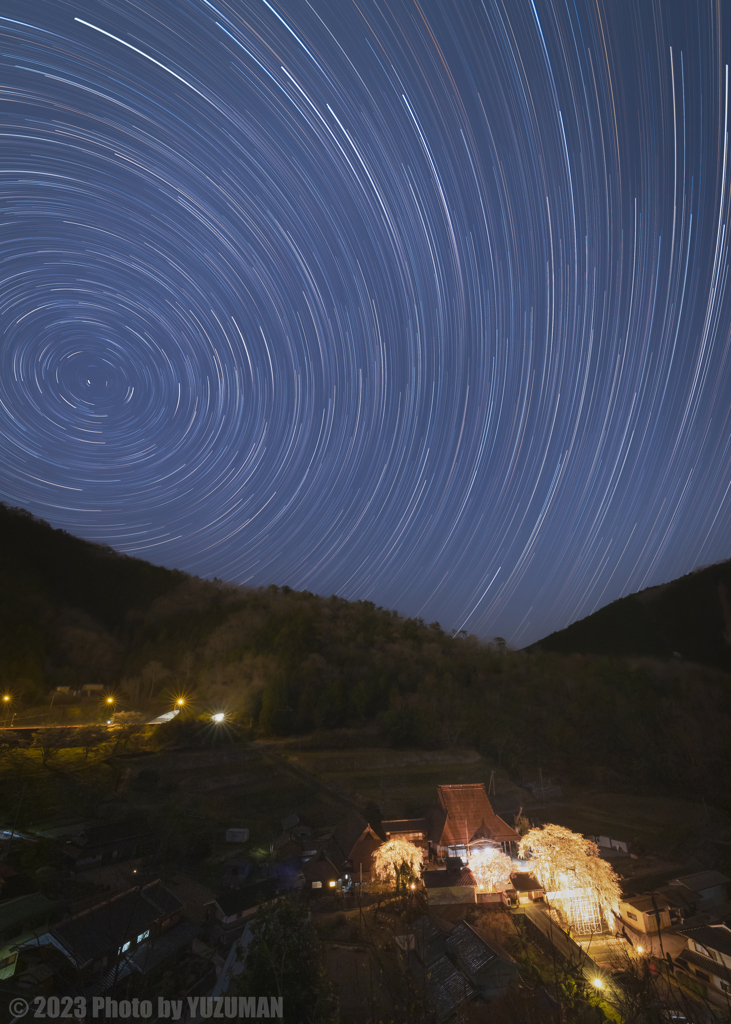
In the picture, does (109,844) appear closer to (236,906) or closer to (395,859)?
(236,906)

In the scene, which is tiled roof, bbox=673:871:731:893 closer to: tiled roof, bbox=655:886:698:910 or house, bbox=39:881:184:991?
tiled roof, bbox=655:886:698:910

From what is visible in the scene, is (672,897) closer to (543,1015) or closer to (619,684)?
(543,1015)

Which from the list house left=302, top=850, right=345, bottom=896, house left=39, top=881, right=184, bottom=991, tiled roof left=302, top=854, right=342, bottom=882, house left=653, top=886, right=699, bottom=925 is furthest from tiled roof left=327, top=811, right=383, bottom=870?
house left=653, top=886, right=699, bottom=925

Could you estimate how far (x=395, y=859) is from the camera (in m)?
20.8

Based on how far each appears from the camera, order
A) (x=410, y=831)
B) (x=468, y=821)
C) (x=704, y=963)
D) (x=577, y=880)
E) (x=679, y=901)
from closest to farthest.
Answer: (x=704, y=963) → (x=577, y=880) → (x=679, y=901) → (x=468, y=821) → (x=410, y=831)

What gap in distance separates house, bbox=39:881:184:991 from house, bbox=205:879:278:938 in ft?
4.33

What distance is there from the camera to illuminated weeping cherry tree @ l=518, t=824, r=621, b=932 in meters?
17.7

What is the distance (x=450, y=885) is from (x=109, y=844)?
609 inches

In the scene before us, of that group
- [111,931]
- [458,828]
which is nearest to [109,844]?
[111,931]

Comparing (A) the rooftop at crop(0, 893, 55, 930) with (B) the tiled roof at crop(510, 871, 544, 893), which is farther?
(B) the tiled roof at crop(510, 871, 544, 893)

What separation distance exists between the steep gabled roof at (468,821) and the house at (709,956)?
8.86m

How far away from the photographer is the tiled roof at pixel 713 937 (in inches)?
577

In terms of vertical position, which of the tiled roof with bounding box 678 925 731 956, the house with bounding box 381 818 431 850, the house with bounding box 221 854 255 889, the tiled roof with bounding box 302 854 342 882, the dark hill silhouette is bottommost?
the house with bounding box 221 854 255 889

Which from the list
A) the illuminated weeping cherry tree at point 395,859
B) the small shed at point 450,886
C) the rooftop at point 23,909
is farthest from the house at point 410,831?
the rooftop at point 23,909
